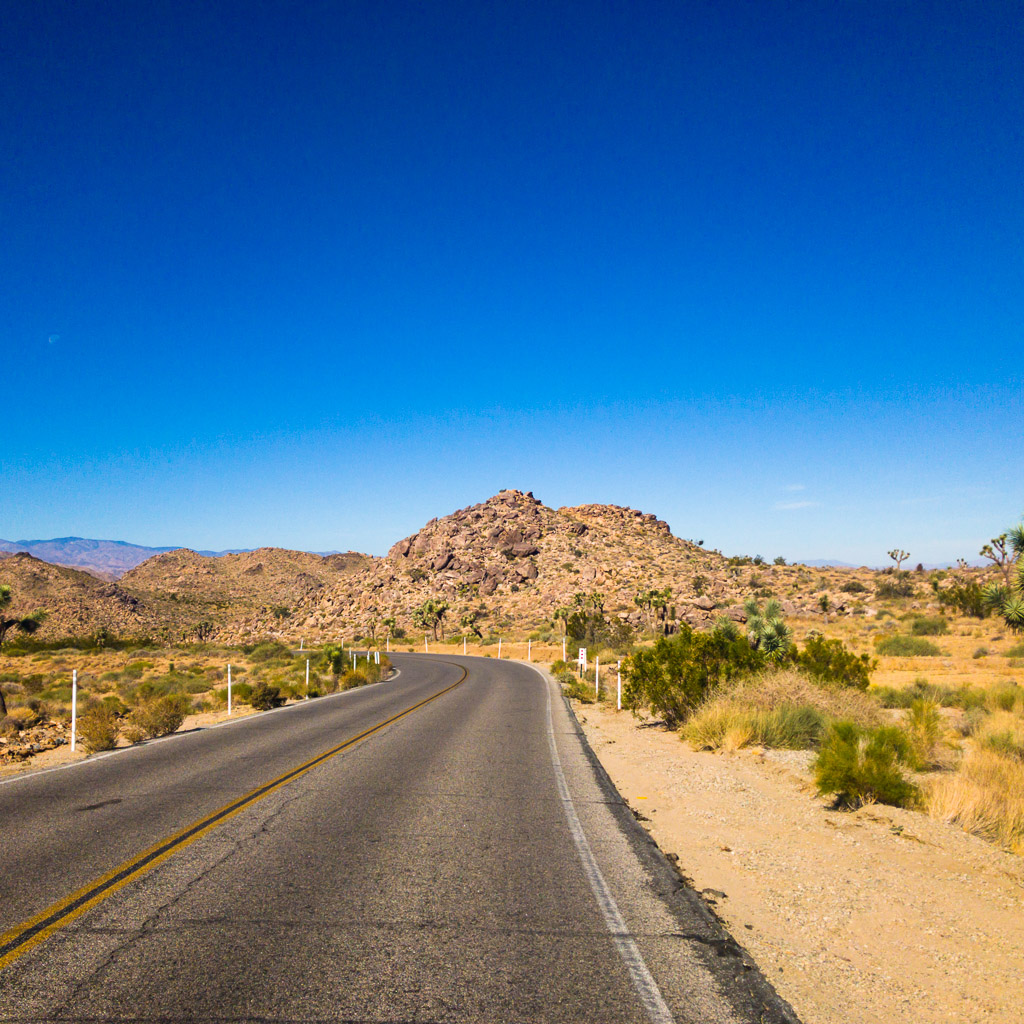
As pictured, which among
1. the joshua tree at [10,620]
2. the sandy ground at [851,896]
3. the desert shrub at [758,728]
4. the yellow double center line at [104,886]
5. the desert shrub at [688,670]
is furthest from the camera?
the joshua tree at [10,620]

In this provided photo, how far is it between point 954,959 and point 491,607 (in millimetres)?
84944

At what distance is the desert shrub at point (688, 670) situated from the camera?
16.2m

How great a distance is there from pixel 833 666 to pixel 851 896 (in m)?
13.7

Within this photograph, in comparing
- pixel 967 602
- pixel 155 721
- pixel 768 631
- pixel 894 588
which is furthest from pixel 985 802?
pixel 894 588

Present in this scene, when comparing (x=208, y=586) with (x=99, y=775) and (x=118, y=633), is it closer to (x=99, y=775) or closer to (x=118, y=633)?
(x=118, y=633)

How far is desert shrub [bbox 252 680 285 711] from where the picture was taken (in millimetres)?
21000

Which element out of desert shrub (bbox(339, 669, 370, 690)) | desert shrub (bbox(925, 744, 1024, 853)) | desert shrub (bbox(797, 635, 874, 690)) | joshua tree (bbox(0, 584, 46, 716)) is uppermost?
joshua tree (bbox(0, 584, 46, 716))

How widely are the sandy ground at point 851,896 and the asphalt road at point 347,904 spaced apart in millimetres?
477

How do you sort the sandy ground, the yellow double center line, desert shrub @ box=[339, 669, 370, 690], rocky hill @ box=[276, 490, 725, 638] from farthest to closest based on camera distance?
rocky hill @ box=[276, 490, 725, 638], desert shrub @ box=[339, 669, 370, 690], the yellow double center line, the sandy ground

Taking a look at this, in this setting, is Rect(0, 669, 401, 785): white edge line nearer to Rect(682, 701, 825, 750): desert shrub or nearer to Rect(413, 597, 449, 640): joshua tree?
Rect(682, 701, 825, 750): desert shrub

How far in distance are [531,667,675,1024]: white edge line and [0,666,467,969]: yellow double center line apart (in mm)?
3859

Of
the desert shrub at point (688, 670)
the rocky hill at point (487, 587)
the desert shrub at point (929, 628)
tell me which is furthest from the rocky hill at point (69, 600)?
the desert shrub at point (688, 670)

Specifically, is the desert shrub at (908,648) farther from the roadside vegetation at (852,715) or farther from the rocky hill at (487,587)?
the rocky hill at (487,587)

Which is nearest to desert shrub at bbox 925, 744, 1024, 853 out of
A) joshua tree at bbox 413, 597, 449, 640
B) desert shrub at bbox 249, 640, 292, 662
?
desert shrub at bbox 249, 640, 292, 662
